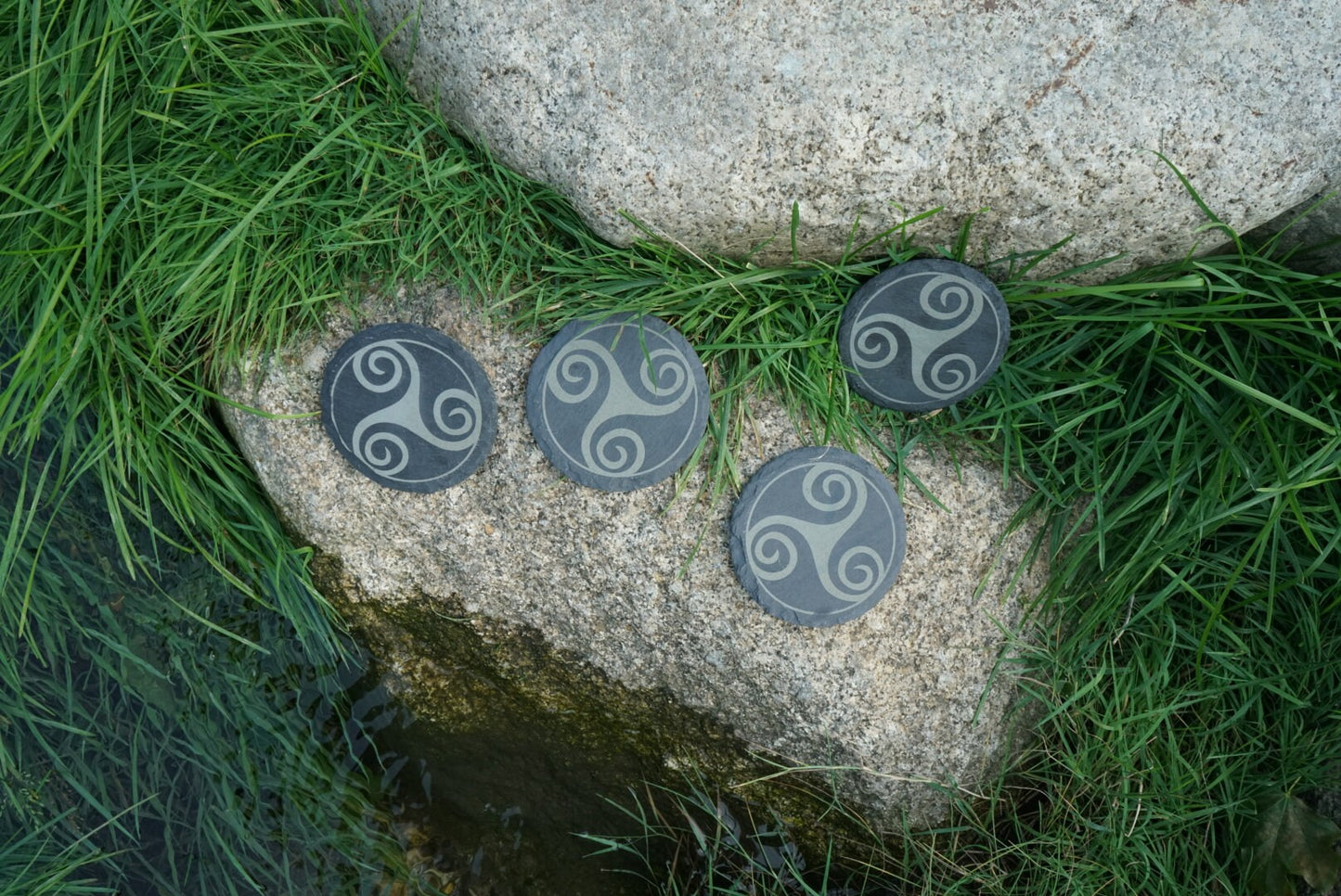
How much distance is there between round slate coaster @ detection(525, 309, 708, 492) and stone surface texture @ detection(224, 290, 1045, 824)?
0.05m

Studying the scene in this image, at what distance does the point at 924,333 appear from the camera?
2.00 metres

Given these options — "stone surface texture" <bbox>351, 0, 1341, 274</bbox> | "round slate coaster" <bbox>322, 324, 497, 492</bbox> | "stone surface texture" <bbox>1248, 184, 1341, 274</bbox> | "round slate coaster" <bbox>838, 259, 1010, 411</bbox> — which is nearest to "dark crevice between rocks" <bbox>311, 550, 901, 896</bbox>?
"round slate coaster" <bbox>322, 324, 497, 492</bbox>

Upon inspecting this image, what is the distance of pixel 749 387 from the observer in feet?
6.82

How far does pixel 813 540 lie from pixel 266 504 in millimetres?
1244

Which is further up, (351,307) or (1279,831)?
(351,307)

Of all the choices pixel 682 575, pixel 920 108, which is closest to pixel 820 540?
pixel 682 575

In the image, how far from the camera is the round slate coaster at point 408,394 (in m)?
2.05

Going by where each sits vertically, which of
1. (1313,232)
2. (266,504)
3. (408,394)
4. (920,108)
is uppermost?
(920,108)

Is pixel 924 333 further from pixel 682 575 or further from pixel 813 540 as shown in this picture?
pixel 682 575

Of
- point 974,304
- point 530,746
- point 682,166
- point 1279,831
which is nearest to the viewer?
point 682,166

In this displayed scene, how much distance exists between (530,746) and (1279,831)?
1727 millimetres

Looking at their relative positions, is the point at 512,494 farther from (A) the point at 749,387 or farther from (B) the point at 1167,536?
(B) the point at 1167,536

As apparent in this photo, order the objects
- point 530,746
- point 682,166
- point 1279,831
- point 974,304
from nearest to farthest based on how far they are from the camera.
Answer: point 682,166, point 974,304, point 1279,831, point 530,746

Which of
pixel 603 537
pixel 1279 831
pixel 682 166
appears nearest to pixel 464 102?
pixel 682 166
